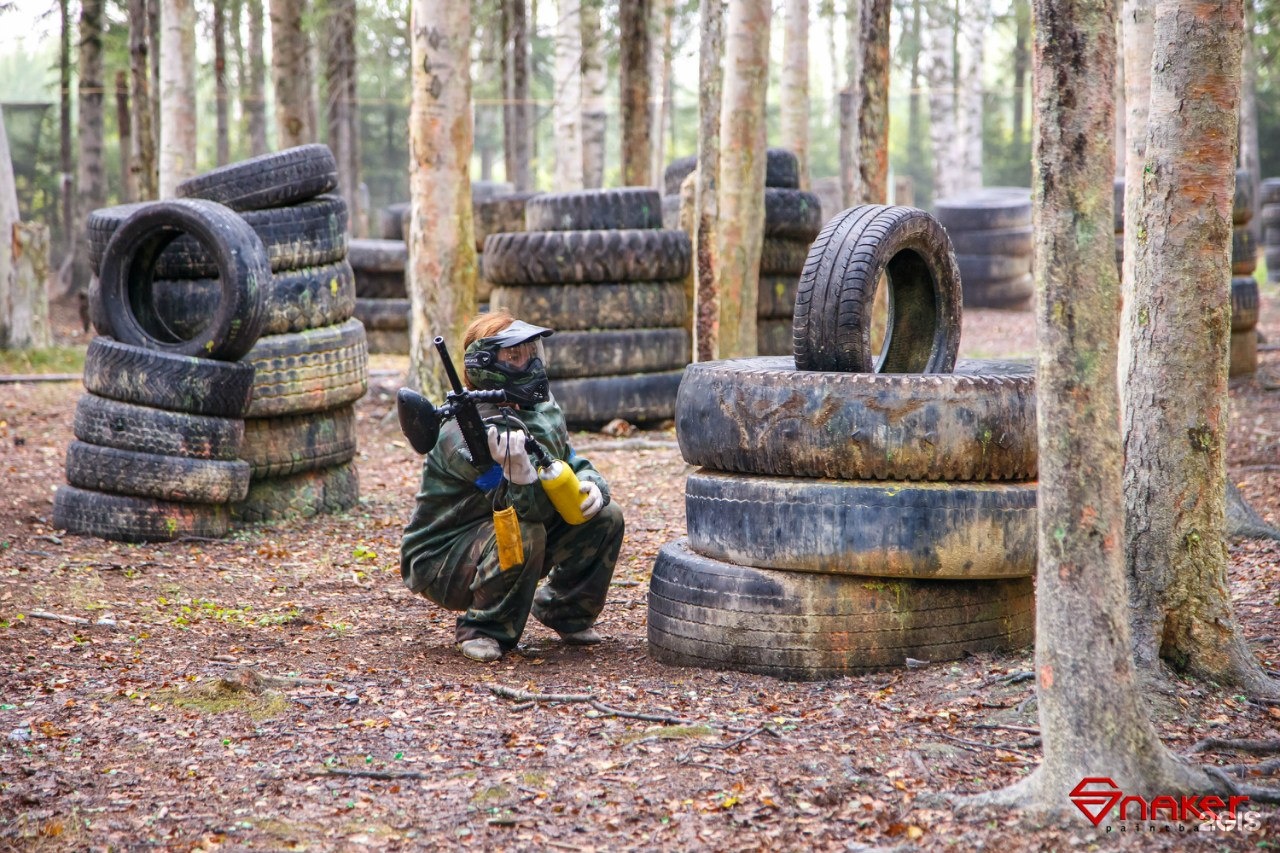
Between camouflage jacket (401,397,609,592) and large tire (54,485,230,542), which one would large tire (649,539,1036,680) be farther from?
large tire (54,485,230,542)

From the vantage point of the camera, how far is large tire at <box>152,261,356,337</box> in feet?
24.0

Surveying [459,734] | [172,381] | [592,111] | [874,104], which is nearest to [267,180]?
[172,381]

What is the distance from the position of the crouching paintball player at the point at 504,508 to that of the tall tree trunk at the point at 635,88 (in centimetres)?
1023

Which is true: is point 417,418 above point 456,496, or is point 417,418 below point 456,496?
above

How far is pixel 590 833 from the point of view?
126 inches

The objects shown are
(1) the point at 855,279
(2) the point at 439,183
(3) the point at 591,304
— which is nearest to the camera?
(1) the point at 855,279

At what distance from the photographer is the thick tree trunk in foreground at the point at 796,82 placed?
50.6 feet

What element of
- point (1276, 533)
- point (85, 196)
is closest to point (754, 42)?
point (1276, 533)

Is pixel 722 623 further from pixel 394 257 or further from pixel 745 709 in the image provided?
pixel 394 257

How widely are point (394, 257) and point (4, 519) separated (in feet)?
28.5

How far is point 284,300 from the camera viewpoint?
7469 millimetres

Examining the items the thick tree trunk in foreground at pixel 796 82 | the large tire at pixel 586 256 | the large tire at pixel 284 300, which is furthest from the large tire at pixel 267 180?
the thick tree trunk in foreground at pixel 796 82

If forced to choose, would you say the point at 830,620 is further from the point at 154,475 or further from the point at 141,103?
the point at 141,103

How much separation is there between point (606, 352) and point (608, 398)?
1.26 feet
